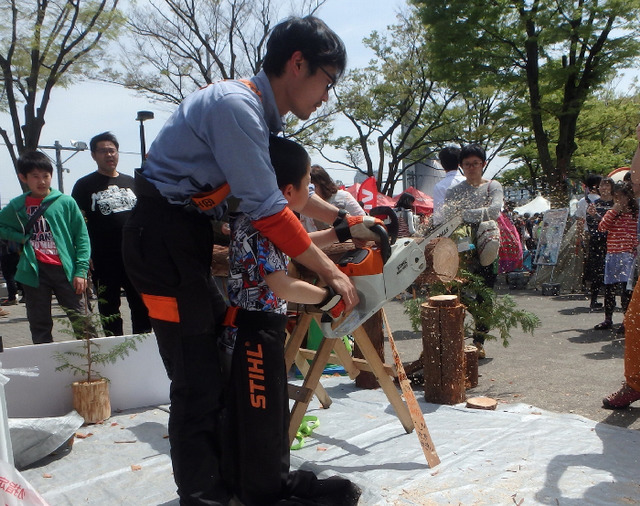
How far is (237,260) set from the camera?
1955 mm

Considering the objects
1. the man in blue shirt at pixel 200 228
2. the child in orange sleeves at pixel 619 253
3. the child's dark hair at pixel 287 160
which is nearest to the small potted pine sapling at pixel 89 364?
the man in blue shirt at pixel 200 228

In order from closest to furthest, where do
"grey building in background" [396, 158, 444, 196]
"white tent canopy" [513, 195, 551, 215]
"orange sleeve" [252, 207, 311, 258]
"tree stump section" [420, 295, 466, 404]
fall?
"orange sleeve" [252, 207, 311, 258], "tree stump section" [420, 295, 466, 404], "white tent canopy" [513, 195, 551, 215], "grey building in background" [396, 158, 444, 196]

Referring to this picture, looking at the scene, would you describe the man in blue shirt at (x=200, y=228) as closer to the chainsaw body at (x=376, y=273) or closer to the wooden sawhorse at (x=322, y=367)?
the chainsaw body at (x=376, y=273)

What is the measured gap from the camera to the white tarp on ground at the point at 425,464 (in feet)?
7.32

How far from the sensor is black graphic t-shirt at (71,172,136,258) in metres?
4.18

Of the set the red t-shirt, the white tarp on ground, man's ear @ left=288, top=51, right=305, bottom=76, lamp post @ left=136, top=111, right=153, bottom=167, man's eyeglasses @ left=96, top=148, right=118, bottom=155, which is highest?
lamp post @ left=136, top=111, right=153, bottom=167

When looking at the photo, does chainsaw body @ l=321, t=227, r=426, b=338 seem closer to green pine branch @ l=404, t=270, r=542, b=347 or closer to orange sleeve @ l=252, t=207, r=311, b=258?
orange sleeve @ l=252, t=207, r=311, b=258

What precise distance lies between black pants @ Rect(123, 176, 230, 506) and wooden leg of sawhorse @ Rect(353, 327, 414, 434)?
1.01 metres

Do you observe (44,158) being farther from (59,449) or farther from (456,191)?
(456,191)

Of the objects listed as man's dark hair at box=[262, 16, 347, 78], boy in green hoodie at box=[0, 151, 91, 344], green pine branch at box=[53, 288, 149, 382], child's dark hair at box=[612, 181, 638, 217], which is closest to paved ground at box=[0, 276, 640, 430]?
green pine branch at box=[53, 288, 149, 382]

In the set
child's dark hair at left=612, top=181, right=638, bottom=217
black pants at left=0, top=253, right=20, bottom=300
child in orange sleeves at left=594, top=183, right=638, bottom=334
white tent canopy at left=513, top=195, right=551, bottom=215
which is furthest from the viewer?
white tent canopy at left=513, top=195, right=551, bottom=215

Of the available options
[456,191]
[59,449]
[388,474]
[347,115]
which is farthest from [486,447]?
[347,115]

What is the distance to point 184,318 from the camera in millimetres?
1801

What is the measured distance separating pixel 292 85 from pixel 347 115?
825 inches
